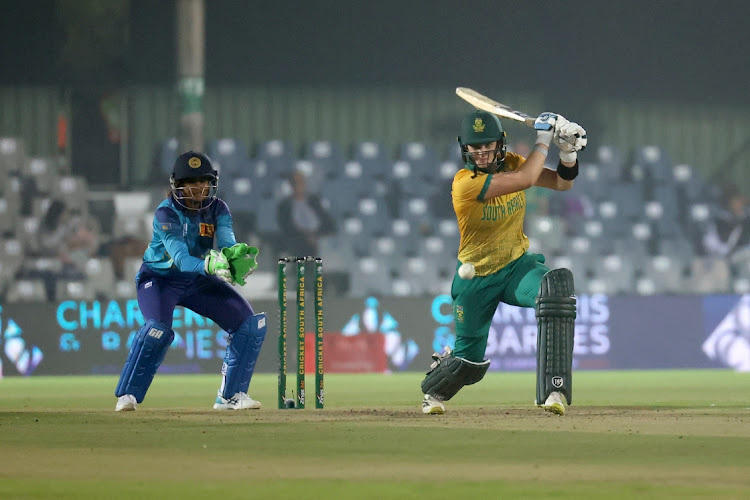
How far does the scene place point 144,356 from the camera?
26.2 feet

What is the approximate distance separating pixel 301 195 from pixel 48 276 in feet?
10.2

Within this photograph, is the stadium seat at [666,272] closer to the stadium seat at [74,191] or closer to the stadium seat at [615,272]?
the stadium seat at [615,272]

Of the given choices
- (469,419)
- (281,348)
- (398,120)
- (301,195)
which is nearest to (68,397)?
(281,348)

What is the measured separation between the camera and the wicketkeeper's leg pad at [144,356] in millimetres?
7980

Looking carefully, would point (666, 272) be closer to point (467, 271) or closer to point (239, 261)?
point (467, 271)

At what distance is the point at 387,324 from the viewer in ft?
49.1

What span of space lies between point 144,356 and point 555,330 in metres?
2.42

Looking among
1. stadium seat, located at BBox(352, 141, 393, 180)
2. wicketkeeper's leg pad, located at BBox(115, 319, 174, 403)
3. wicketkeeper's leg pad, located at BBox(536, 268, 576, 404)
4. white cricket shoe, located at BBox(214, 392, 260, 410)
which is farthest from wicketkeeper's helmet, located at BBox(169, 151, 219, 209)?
stadium seat, located at BBox(352, 141, 393, 180)

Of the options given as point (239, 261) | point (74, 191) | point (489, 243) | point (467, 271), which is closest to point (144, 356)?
point (239, 261)

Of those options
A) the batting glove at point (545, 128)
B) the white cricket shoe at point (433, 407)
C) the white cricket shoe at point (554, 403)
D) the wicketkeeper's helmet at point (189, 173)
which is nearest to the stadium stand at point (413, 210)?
the wicketkeeper's helmet at point (189, 173)

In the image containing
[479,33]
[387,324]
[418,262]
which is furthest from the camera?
[479,33]

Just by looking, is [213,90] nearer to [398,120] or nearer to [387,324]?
[398,120]

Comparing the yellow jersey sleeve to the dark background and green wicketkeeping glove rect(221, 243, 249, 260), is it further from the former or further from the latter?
the dark background

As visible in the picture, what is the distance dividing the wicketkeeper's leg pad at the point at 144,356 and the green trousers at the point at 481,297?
1718 mm
